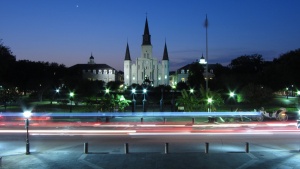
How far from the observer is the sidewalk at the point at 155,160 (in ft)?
50.3

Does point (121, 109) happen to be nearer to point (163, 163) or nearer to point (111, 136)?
point (111, 136)

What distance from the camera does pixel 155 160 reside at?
1638 cm

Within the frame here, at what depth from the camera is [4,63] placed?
189ft

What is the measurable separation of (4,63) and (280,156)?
1955 inches

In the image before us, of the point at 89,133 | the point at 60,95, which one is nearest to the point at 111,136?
the point at 89,133

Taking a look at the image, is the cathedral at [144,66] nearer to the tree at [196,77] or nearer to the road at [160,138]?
the tree at [196,77]

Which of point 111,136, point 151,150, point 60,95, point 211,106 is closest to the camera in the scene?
point 151,150

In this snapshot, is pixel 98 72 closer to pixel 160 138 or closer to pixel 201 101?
pixel 201 101

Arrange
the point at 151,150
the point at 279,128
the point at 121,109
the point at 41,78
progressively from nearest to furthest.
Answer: the point at 151,150
the point at 279,128
the point at 121,109
the point at 41,78

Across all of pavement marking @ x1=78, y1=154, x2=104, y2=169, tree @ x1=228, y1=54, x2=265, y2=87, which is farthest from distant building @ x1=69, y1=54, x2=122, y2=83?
pavement marking @ x1=78, y1=154, x2=104, y2=169

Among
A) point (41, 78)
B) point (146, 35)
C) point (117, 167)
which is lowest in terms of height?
point (117, 167)

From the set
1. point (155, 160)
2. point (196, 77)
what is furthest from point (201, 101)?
point (196, 77)

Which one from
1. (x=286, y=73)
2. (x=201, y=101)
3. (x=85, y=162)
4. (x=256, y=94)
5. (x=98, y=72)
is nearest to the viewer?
(x=85, y=162)

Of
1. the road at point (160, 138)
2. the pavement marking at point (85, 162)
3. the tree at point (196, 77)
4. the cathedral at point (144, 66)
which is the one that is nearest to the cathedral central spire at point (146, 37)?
the cathedral at point (144, 66)
